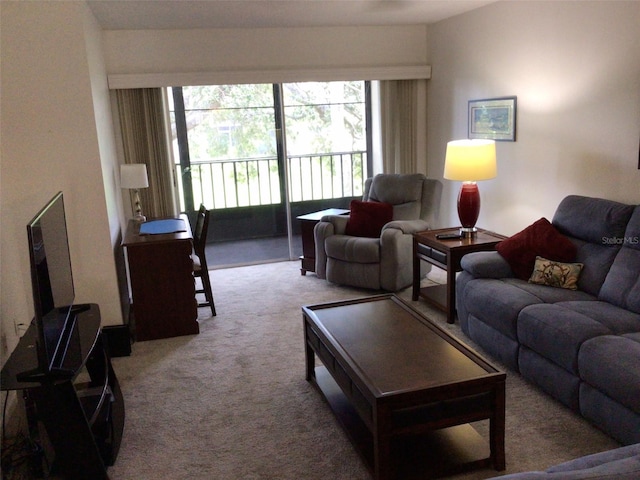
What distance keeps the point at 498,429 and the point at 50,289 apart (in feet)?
6.75

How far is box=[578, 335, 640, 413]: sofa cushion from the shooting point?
7.39 ft

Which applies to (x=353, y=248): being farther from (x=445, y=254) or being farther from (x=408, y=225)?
(x=445, y=254)

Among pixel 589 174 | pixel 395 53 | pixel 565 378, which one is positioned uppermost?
pixel 395 53

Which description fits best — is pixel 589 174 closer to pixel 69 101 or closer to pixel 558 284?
pixel 558 284

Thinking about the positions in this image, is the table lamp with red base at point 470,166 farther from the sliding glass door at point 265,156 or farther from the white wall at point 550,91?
the sliding glass door at point 265,156

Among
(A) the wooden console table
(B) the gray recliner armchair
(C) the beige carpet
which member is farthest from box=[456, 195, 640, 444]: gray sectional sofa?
(A) the wooden console table

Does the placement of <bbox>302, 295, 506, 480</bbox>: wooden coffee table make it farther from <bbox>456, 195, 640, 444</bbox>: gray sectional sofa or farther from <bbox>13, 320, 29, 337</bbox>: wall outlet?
<bbox>13, 320, 29, 337</bbox>: wall outlet

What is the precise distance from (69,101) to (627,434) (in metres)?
3.54

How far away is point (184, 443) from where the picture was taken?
8.66ft

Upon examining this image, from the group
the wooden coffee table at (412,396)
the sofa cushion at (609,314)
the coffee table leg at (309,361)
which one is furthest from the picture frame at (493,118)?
the coffee table leg at (309,361)

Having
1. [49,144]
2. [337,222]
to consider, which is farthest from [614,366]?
[49,144]

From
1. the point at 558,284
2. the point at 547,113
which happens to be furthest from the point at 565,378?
the point at 547,113

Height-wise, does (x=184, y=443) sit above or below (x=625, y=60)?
below

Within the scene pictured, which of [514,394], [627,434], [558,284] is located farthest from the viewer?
[558,284]
